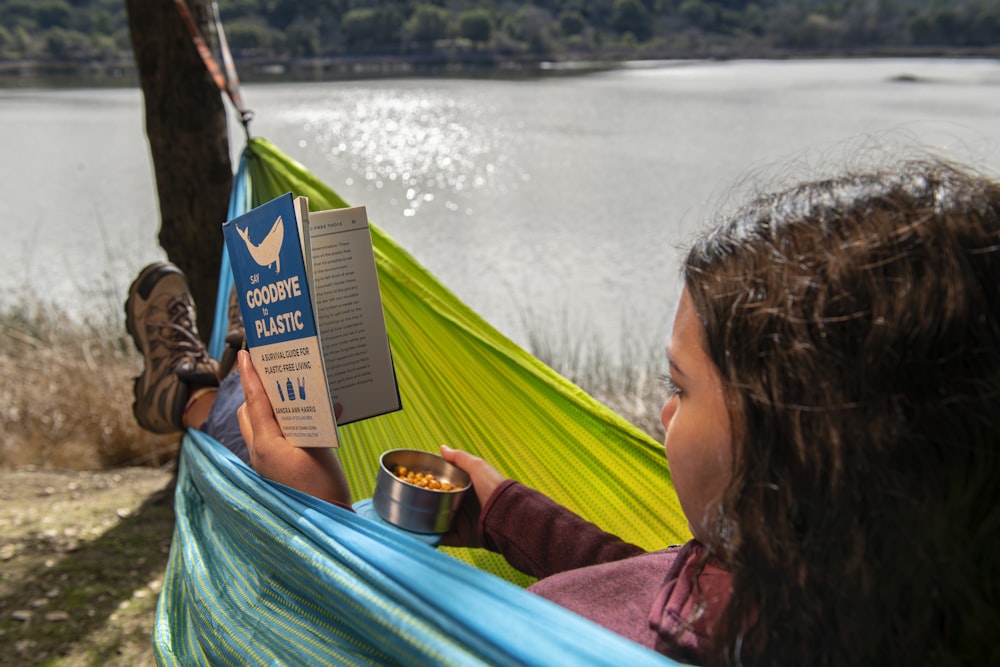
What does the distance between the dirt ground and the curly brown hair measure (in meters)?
1.43

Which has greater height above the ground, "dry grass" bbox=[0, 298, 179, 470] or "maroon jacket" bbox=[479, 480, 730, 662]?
"maroon jacket" bbox=[479, 480, 730, 662]

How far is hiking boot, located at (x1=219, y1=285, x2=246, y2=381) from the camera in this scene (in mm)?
1550

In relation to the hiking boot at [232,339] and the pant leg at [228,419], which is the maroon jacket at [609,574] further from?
the hiking boot at [232,339]

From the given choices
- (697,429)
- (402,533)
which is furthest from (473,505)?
(697,429)

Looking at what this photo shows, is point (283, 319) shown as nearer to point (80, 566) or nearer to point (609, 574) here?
point (609, 574)

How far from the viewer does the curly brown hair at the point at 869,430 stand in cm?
59

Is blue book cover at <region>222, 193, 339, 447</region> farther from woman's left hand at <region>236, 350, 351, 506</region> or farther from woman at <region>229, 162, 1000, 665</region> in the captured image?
woman at <region>229, 162, 1000, 665</region>

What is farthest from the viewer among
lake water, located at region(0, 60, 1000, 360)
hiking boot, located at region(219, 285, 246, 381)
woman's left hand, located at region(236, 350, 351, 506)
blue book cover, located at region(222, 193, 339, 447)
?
lake water, located at region(0, 60, 1000, 360)

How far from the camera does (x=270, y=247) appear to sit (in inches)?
37.1

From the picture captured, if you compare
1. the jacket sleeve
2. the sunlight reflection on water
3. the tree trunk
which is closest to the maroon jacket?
the jacket sleeve

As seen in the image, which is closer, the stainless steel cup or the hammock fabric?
the hammock fabric

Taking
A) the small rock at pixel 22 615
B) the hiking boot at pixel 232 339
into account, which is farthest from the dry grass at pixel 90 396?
the hiking boot at pixel 232 339

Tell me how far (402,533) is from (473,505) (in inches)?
14.8

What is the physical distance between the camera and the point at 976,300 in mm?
596
